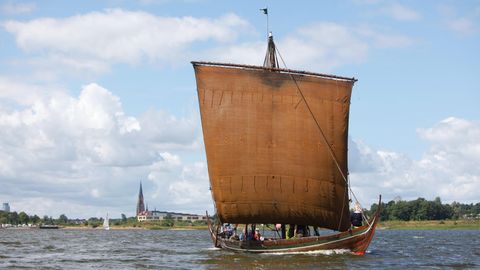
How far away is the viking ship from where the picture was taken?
50406 mm

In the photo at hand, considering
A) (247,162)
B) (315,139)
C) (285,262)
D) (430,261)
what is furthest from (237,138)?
(430,261)

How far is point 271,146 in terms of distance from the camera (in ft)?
166

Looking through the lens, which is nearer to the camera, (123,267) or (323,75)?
(123,267)

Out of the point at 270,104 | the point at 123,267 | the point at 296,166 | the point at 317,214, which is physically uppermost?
the point at 270,104

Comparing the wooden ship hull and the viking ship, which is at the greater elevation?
the viking ship

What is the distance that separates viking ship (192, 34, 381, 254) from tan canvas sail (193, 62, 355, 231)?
0.07 meters

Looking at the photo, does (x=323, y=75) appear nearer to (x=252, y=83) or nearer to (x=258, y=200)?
(x=252, y=83)

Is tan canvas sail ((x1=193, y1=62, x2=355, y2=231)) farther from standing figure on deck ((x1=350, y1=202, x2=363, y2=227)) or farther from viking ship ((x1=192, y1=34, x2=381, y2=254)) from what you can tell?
standing figure on deck ((x1=350, y1=202, x2=363, y2=227))

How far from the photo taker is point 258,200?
166 feet

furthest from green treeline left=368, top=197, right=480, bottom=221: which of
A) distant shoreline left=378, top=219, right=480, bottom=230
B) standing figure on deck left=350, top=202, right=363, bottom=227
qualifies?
standing figure on deck left=350, top=202, right=363, bottom=227

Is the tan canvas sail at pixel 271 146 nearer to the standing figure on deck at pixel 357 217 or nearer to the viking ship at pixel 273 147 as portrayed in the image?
the viking ship at pixel 273 147

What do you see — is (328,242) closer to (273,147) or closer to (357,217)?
(357,217)

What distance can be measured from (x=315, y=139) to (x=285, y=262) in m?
10.2

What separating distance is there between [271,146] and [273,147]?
15 centimetres
